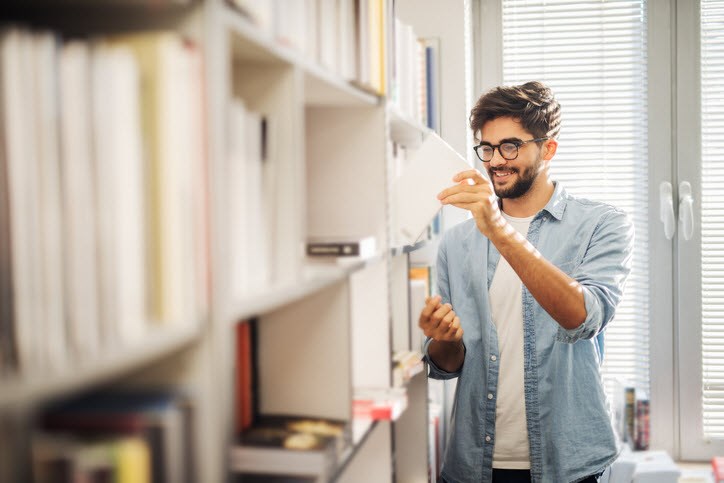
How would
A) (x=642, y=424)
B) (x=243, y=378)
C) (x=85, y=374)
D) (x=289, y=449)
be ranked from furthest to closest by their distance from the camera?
(x=642, y=424) → (x=243, y=378) → (x=289, y=449) → (x=85, y=374)

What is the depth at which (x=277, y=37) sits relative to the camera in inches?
34.2

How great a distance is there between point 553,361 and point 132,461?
1392 mm

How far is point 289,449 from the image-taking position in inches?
35.8

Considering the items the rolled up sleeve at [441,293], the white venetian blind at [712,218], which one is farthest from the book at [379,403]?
the white venetian blind at [712,218]

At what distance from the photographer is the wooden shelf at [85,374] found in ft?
1.36

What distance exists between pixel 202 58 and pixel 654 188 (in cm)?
255

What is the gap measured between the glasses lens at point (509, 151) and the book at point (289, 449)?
1.08 m

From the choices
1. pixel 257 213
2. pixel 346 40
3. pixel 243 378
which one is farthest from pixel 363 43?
pixel 243 378

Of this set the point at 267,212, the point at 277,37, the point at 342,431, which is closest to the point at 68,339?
the point at 267,212

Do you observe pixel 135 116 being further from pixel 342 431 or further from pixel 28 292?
pixel 342 431

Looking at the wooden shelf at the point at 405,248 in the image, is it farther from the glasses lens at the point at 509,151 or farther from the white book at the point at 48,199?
the white book at the point at 48,199

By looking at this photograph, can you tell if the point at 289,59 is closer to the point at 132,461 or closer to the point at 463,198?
the point at 132,461

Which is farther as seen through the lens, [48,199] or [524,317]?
[524,317]

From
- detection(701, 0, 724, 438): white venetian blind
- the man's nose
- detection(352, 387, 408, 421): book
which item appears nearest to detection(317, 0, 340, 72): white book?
detection(352, 387, 408, 421): book
